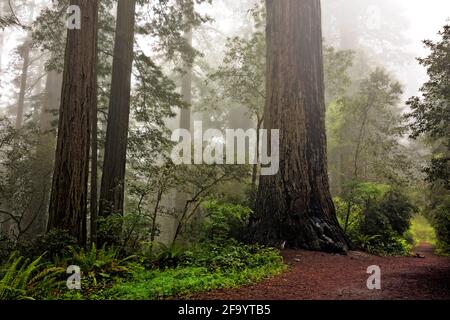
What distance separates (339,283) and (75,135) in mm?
5095

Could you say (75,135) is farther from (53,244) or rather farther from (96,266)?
(96,266)

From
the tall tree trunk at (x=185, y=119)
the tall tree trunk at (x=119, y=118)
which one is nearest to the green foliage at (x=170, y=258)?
the tall tree trunk at (x=119, y=118)

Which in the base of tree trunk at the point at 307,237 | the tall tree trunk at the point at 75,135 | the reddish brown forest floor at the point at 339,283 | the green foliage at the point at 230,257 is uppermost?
the tall tree trunk at the point at 75,135

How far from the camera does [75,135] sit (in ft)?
23.2

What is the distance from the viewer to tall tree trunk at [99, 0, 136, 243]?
9258 millimetres

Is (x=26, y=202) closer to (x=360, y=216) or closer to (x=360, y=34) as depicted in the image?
(x=360, y=216)

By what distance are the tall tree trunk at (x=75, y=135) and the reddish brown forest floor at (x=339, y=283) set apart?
133 inches

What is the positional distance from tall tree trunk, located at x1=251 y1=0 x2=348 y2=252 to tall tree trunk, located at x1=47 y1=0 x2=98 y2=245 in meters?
3.53

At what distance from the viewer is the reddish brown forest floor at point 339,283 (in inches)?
178

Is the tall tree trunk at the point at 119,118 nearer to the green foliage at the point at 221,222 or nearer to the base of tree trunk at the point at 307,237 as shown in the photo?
the green foliage at the point at 221,222

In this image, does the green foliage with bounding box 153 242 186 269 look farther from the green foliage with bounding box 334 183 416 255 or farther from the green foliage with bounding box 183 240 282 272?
the green foliage with bounding box 334 183 416 255

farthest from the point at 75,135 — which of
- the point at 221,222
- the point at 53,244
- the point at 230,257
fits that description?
the point at 230,257

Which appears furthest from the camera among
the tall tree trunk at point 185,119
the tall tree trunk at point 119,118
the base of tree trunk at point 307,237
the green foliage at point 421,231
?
the tall tree trunk at point 185,119

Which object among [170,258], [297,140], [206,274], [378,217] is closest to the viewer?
[206,274]
